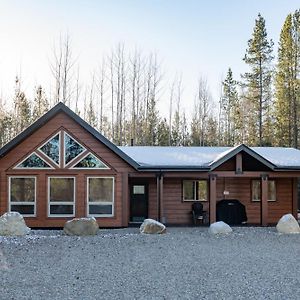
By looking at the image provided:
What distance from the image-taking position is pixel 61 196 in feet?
51.6

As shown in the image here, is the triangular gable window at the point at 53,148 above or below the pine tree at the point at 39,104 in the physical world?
below

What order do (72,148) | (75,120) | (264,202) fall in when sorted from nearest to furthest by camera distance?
(75,120), (72,148), (264,202)

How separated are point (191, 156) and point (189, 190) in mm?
1367

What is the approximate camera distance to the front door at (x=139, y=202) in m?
Answer: 17.8

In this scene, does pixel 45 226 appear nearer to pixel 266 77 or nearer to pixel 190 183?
pixel 190 183

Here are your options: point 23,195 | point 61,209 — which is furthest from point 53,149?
point 61,209

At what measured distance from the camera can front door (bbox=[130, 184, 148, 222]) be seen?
1777 cm

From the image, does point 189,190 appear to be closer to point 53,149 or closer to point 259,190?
point 259,190

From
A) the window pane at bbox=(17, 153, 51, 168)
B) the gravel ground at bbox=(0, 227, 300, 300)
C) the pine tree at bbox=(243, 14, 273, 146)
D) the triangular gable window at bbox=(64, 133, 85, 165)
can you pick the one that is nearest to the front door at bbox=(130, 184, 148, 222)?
the triangular gable window at bbox=(64, 133, 85, 165)


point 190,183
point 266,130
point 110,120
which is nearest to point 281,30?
point 266,130

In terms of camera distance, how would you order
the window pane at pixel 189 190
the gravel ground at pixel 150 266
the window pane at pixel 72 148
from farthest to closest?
the window pane at pixel 189 190
the window pane at pixel 72 148
the gravel ground at pixel 150 266

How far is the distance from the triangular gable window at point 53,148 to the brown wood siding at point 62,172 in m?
0.18

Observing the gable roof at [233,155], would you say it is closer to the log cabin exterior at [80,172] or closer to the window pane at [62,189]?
the log cabin exterior at [80,172]

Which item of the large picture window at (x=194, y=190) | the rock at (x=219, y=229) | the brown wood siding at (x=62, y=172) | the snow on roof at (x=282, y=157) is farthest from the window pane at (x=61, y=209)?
the snow on roof at (x=282, y=157)
